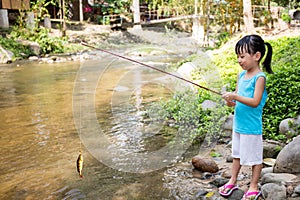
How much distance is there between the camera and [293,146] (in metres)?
3.23

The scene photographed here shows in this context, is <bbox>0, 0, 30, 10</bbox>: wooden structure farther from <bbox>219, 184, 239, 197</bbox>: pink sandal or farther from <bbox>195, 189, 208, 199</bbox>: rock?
<bbox>219, 184, 239, 197</bbox>: pink sandal

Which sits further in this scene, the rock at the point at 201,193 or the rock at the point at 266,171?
the rock at the point at 266,171

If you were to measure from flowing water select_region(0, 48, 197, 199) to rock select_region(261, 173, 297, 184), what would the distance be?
Result: 3.20 ft

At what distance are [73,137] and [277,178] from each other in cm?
312

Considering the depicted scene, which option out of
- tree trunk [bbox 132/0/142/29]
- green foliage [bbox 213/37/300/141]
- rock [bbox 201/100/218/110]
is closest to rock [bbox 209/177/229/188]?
green foliage [bbox 213/37/300/141]

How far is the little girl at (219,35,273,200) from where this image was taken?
2.81m

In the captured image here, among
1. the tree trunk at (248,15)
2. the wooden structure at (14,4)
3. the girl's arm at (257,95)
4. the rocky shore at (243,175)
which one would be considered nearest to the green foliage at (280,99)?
the rocky shore at (243,175)

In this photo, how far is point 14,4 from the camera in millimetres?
19000

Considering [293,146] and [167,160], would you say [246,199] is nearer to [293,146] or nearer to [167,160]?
[293,146]

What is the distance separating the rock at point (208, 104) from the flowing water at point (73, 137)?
739 millimetres

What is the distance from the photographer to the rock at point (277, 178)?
306 centimetres

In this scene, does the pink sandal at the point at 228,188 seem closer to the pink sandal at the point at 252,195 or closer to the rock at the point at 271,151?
the pink sandal at the point at 252,195

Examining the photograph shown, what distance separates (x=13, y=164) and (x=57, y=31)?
1905cm

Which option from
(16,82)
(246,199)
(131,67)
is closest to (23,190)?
(246,199)
